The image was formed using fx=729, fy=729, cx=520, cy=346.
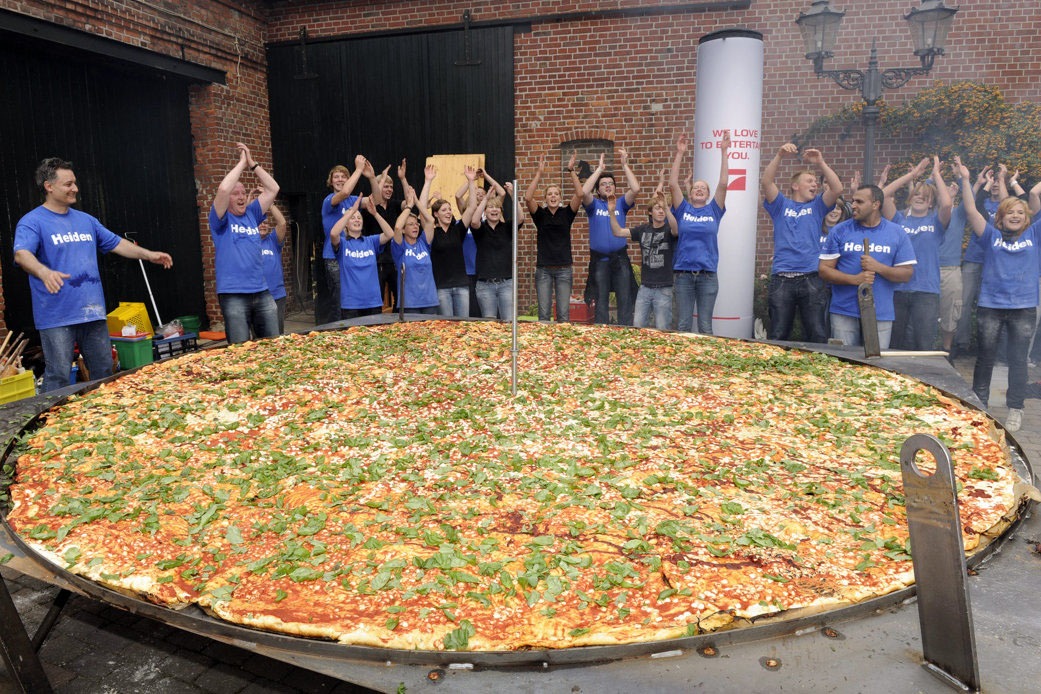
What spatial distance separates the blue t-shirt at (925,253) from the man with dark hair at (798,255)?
2.72ft

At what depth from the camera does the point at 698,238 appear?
24.3ft

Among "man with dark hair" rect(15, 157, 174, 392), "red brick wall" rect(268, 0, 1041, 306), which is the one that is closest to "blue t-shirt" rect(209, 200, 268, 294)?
"man with dark hair" rect(15, 157, 174, 392)

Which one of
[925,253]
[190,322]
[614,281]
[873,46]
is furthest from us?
[190,322]

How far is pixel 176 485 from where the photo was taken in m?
3.13

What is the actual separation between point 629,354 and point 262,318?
3.62 m

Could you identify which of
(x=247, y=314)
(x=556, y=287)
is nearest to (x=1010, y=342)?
(x=556, y=287)

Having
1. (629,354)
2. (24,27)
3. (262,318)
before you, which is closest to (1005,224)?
(629,354)

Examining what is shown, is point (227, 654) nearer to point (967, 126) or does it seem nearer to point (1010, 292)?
point (1010, 292)

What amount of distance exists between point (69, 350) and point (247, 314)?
153 centimetres

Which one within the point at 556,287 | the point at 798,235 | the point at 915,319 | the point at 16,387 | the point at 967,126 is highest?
the point at 967,126

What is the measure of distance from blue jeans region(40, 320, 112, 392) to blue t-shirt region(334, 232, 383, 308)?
2232 millimetres

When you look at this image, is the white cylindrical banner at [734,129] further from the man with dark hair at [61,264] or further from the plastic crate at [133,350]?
the plastic crate at [133,350]

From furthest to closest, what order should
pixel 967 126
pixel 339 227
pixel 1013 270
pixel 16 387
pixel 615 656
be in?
1. pixel 967 126
2. pixel 339 227
3. pixel 1013 270
4. pixel 16 387
5. pixel 615 656

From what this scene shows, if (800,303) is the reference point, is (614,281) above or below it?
above
